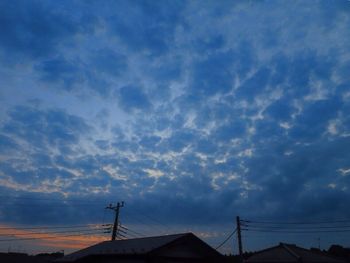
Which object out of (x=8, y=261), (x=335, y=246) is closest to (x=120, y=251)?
(x=8, y=261)

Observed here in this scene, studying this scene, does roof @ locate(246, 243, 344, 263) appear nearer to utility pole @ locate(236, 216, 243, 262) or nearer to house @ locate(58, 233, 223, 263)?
utility pole @ locate(236, 216, 243, 262)

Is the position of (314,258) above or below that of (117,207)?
below

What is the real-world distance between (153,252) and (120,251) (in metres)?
4.04

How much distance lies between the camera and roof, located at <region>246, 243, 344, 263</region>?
1125 inches

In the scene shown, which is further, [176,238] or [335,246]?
[335,246]

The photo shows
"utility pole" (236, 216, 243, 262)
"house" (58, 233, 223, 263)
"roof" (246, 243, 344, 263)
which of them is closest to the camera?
"house" (58, 233, 223, 263)

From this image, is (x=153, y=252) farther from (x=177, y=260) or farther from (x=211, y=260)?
(x=211, y=260)

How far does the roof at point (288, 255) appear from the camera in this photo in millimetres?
28562

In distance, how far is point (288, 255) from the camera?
29.4m

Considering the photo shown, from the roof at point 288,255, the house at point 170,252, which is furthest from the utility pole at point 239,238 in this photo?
the house at point 170,252

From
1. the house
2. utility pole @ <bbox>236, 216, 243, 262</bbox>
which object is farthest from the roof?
the house

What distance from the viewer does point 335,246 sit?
2518 inches

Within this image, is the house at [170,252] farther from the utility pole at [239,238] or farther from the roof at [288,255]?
the roof at [288,255]

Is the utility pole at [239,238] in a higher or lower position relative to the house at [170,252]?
higher
